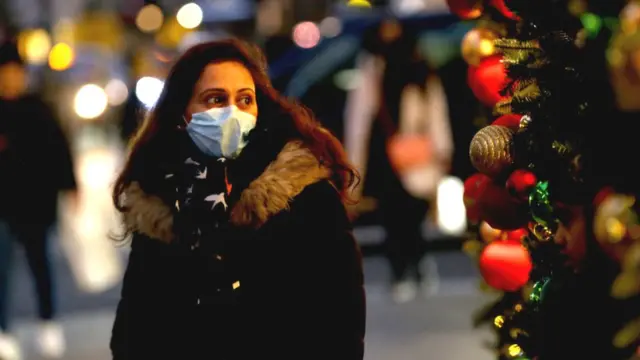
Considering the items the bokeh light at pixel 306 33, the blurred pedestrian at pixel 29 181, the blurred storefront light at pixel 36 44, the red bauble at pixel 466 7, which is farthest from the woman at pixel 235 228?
the blurred storefront light at pixel 36 44

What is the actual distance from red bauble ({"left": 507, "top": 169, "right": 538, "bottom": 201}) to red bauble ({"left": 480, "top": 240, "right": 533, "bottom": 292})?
0.41 m

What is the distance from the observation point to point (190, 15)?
90.8ft

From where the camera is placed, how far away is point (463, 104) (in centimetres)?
1394

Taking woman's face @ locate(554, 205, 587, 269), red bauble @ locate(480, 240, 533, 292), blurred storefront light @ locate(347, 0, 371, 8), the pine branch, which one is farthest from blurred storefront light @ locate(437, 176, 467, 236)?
woman's face @ locate(554, 205, 587, 269)

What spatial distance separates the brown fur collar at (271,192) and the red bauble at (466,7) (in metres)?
0.70

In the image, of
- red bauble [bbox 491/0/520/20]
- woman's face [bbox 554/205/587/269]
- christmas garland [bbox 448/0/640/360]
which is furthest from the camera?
red bauble [bbox 491/0/520/20]

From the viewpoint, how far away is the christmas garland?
2674 mm

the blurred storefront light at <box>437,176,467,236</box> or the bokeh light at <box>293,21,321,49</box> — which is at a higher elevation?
the bokeh light at <box>293,21,321,49</box>

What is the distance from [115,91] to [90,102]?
4.05m

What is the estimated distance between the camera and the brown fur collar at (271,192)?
3963 mm

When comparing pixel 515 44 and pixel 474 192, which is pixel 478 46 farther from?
pixel 515 44

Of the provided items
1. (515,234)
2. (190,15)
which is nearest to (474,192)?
(515,234)

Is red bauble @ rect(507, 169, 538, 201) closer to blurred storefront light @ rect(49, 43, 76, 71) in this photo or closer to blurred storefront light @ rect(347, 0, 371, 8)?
blurred storefront light @ rect(347, 0, 371, 8)

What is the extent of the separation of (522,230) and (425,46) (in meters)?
9.42
